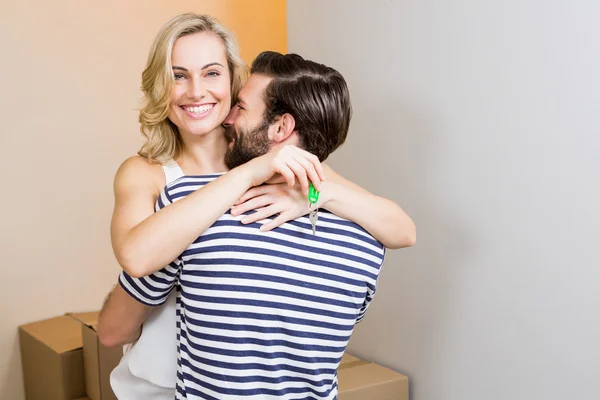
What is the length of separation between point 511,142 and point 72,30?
1.78 metres

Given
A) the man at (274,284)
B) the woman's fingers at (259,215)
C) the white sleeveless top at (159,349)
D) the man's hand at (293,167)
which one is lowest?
the white sleeveless top at (159,349)

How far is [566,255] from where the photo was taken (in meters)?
1.47

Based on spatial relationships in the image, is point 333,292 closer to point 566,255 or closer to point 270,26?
point 566,255

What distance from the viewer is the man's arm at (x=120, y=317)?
1.20 m

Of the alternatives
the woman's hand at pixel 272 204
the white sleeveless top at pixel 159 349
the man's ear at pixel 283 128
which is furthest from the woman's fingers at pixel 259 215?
the white sleeveless top at pixel 159 349

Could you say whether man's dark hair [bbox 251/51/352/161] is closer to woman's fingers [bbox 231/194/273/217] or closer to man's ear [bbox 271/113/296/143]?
man's ear [bbox 271/113/296/143]

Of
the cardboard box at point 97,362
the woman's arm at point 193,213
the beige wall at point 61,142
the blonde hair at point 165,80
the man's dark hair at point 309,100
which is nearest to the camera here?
the woman's arm at point 193,213

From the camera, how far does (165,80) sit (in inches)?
55.6

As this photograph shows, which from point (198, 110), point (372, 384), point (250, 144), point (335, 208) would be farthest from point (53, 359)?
point (335, 208)

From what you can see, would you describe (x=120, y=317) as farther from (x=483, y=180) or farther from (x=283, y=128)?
(x=483, y=180)

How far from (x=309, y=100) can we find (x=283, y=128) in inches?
2.7

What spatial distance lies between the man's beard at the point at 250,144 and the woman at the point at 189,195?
102mm

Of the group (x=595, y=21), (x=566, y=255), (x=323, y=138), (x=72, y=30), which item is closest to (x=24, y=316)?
(x=72, y=30)

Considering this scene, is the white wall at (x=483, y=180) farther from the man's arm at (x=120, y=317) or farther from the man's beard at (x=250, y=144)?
the man's arm at (x=120, y=317)
